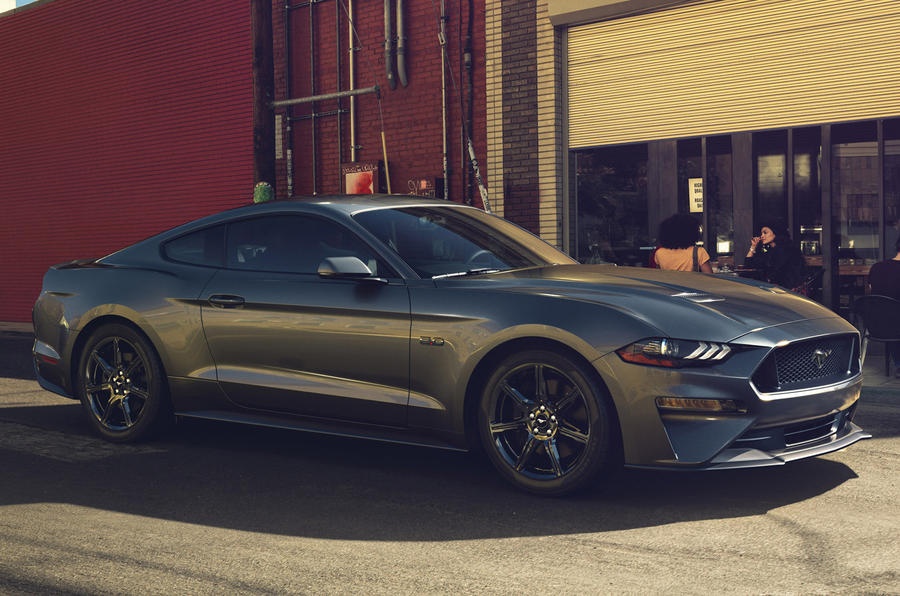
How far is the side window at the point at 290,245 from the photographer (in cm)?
600

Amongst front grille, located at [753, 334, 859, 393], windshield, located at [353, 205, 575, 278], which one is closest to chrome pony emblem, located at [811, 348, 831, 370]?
front grille, located at [753, 334, 859, 393]

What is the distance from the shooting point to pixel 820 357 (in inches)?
205

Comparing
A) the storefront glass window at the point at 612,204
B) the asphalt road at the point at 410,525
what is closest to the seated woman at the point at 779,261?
the storefront glass window at the point at 612,204

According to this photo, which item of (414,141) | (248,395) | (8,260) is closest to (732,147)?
(414,141)

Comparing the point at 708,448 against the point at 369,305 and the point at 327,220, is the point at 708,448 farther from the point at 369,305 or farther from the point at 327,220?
the point at 327,220

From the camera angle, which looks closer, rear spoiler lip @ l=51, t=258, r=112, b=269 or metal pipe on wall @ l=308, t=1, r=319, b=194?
rear spoiler lip @ l=51, t=258, r=112, b=269

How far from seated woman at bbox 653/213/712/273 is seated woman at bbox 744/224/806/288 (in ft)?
6.83

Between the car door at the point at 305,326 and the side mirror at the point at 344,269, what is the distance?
0.09 meters

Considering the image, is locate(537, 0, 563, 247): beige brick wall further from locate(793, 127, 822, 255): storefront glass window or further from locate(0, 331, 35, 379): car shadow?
locate(0, 331, 35, 379): car shadow

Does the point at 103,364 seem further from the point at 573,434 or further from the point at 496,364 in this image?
the point at 573,434

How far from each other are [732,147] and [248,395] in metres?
8.53

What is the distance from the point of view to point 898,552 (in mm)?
4230

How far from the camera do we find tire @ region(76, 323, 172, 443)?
6562 millimetres

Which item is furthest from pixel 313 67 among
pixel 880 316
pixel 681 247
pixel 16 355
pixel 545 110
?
pixel 880 316
